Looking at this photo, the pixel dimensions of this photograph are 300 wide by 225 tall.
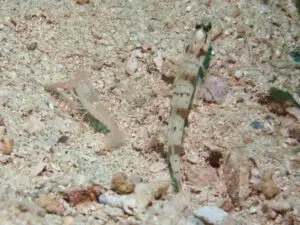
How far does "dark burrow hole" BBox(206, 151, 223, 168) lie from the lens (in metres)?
2.70

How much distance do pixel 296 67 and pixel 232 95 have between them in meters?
0.81

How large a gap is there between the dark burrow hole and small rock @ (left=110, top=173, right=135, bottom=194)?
28.3 inches

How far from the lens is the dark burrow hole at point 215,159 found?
8.87 ft

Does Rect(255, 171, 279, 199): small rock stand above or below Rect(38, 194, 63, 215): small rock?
above

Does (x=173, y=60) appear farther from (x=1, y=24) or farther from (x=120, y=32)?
(x=1, y=24)

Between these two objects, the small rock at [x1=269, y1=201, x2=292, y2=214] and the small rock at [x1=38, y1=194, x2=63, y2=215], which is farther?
the small rock at [x1=269, y1=201, x2=292, y2=214]

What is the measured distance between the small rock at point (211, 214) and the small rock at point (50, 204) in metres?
0.97

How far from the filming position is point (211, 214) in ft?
7.50

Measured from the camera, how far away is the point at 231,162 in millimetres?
2578

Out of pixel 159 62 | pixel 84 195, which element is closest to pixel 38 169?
pixel 84 195

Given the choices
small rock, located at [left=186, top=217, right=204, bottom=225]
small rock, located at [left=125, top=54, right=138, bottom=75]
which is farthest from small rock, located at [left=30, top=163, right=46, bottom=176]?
small rock, located at [left=125, top=54, right=138, bottom=75]

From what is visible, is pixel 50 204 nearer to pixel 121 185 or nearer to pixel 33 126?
pixel 121 185

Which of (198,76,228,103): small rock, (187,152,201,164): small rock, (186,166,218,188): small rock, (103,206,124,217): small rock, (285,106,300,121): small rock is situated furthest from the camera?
(198,76,228,103): small rock

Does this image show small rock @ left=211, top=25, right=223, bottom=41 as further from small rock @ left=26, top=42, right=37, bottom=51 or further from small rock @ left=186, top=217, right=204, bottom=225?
small rock @ left=186, top=217, right=204, bottom=225
